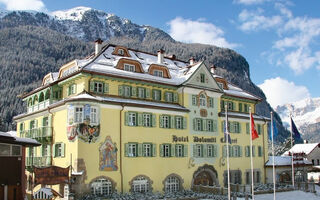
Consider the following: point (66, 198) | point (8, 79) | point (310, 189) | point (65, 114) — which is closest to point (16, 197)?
point (66, 198)

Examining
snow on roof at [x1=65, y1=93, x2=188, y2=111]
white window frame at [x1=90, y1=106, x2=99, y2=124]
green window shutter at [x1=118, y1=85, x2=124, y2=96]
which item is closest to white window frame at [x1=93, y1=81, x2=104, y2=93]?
snow on roof at [x1=65, y1=93, x2=188, y2=111]

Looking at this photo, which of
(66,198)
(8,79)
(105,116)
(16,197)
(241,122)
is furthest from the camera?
(8,79)

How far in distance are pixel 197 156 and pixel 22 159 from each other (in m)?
22.8

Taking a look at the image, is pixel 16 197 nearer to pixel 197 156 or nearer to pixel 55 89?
pixel 55 89

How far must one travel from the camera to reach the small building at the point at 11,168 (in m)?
24.4

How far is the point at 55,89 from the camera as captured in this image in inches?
1652

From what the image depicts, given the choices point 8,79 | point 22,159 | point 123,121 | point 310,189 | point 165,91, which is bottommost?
point 310,189

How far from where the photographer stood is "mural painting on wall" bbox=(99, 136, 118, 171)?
35.4 metres

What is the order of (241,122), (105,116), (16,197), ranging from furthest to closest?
(241,122) → (105,116) → (16,197)

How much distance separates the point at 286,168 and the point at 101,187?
3118 cm

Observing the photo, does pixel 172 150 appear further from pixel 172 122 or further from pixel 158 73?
pixel 158 73

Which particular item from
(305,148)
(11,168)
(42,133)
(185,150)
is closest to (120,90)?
(42,133)

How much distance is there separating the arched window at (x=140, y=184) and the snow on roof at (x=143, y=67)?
10.8m

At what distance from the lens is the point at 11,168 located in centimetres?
2498
